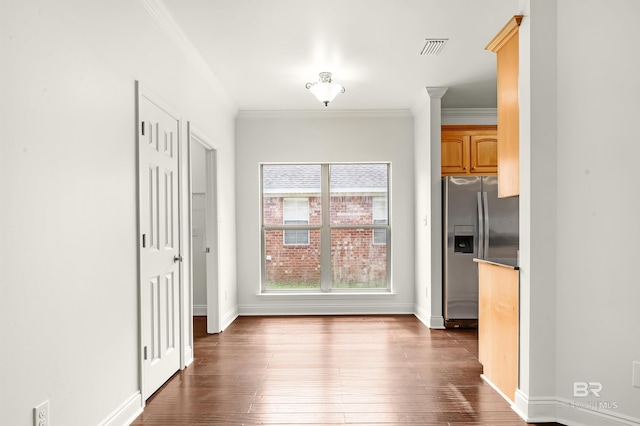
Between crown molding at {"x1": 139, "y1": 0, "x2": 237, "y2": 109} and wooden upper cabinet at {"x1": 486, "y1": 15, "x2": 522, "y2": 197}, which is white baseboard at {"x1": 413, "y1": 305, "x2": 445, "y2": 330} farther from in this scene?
crown molding at {"x1": 139, "y1": 0, "x2": 237, "y2": 109}

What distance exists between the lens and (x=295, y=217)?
6211 mm

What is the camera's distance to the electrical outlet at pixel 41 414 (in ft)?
5.94

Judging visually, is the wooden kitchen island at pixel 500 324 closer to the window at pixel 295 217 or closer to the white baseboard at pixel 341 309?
the white baseboard at pixel 341 309

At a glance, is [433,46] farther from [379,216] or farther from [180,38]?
[379,216]

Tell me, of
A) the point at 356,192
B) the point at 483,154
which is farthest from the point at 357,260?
the point at 483,154

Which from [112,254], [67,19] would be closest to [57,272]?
[112,254]

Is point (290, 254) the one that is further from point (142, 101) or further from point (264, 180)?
point (142, 101)

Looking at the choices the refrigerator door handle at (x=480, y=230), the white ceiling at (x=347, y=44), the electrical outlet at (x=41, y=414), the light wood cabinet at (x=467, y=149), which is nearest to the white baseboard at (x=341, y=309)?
the refrigerator door handle at (x=480, y=230)

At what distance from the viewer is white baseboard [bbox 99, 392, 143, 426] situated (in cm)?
245

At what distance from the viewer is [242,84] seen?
4.82 meters

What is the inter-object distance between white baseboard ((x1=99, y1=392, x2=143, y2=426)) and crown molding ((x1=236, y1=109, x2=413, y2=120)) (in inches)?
158

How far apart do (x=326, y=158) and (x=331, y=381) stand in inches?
131

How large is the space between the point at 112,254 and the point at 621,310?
109 inches

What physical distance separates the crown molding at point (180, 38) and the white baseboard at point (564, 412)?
3.38 m
